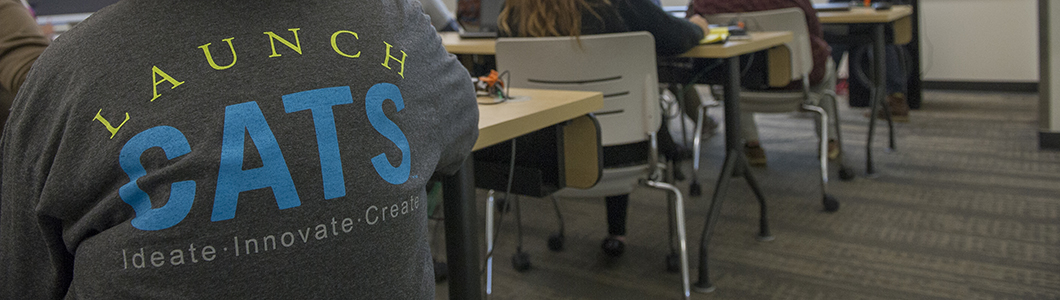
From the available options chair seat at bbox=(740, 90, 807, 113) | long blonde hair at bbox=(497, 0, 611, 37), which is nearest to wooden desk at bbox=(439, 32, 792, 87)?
long blonde hair at bbox=(497, 0, 611, 37)

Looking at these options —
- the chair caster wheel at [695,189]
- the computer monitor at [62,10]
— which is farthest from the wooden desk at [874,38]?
the computer monitor at [62,10]

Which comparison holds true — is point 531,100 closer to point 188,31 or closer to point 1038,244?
point 188,31

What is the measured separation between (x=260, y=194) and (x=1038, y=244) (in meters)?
2.26

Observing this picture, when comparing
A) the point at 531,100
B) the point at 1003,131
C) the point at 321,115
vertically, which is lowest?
the point at 1003,131

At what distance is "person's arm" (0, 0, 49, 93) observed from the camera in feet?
4.34

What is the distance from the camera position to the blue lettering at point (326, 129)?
710 mm

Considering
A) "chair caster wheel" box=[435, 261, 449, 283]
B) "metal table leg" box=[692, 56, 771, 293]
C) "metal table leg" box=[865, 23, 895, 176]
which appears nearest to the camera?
"metal table leg" box=[692, 56, 771, 293]

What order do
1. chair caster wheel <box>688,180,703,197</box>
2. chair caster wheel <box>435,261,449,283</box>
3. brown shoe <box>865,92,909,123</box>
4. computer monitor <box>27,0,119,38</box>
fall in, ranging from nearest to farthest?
chair caster wheel <box>435,261,449,283</box>, chair caster wheel <box>688,180,703,197</box>, computer monitor <box>27,0,119,38</box>, brown shoe <box>865,92,909,123</box>

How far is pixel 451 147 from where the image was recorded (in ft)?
3.04

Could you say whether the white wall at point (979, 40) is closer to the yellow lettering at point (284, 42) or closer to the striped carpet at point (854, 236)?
the striped carpet at point (854, 236)

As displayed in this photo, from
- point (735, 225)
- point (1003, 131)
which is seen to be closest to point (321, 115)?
point (735, 225)

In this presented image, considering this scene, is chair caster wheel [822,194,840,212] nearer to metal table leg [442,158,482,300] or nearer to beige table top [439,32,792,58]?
beige table top [439,32,792,58]

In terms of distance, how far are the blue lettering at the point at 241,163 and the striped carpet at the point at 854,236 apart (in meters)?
1.38

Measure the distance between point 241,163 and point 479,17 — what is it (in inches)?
87.9
